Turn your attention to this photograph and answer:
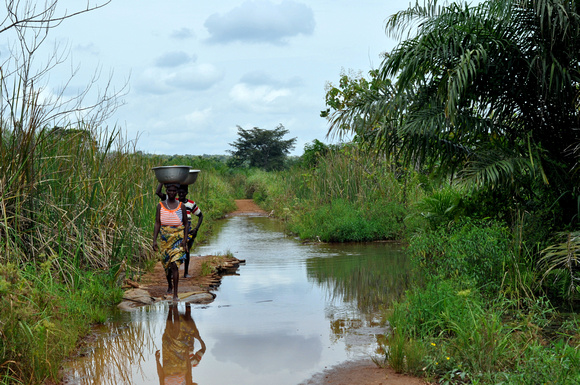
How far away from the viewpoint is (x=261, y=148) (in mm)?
58406

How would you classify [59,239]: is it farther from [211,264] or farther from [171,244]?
[211,264]

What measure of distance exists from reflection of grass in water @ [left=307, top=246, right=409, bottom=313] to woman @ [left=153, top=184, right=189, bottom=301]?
242cm

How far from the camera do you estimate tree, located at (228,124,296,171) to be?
57.7 meters

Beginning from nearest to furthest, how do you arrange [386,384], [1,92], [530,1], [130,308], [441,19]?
[386,384] < [1,92] < [130,308] < [530,1] < [441,19]

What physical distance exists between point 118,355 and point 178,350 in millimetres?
611

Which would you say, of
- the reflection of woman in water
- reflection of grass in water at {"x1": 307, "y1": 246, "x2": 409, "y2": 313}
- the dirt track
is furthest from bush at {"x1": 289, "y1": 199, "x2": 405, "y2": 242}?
the reflection of woman in water

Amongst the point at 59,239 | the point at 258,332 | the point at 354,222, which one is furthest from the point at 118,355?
the point at 354,222

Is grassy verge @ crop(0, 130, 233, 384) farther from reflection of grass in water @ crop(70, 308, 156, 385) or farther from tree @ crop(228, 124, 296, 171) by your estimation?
tree @ crop(228, 124, 296, 171)

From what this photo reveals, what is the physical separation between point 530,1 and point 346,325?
5.54 m

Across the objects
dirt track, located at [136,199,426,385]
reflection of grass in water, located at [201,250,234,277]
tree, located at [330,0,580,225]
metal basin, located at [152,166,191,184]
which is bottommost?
dirt track, located at [136,199,426,385]

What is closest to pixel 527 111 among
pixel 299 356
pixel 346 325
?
pixel 346 325

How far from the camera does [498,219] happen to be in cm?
989

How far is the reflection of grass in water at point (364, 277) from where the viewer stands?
884 centimetres

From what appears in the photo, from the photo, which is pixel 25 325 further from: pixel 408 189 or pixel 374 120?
pixel 408 189
